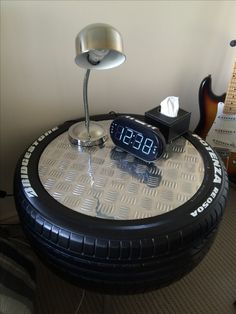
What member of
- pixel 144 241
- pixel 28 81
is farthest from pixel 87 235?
pixel 28 81

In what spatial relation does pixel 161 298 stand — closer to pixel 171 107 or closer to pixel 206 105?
pixel 171 107

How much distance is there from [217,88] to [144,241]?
40.0 inches

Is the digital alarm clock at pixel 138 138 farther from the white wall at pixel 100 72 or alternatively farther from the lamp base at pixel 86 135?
the white wall at pixel 100 72

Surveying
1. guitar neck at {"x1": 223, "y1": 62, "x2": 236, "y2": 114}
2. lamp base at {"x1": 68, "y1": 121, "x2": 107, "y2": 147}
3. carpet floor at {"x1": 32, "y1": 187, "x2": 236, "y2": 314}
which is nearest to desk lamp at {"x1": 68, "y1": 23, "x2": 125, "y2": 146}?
lamp base at {"x1": 68, "y1": 121, "x2": 107, "y2": 147}

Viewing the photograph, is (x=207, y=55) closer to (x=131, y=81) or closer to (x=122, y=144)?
(x=131, y=81)

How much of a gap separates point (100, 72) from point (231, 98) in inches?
23.8

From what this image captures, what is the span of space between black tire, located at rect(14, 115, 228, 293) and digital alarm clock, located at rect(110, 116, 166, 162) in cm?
17

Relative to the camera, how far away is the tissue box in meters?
0.88

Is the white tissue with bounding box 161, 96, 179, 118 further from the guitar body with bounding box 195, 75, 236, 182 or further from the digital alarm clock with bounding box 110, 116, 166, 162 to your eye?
the guitar body with bounding box 195, 75, 236, 182

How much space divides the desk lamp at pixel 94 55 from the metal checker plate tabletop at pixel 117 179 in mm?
34

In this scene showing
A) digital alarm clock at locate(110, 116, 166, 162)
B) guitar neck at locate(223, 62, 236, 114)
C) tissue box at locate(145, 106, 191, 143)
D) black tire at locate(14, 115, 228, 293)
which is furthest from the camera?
guitar neck at locate(223, 62, 236, 114)

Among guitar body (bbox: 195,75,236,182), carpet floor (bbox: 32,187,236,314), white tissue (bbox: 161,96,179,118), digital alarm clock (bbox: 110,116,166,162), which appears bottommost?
carpet floor (bbox: 32,187,236,314)

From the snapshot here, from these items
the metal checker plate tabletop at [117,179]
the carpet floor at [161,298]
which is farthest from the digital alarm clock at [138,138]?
the carpet floor at [161,298]

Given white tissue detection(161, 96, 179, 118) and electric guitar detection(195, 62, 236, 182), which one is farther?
electric guitar detection(195, 62, 236, 182)
